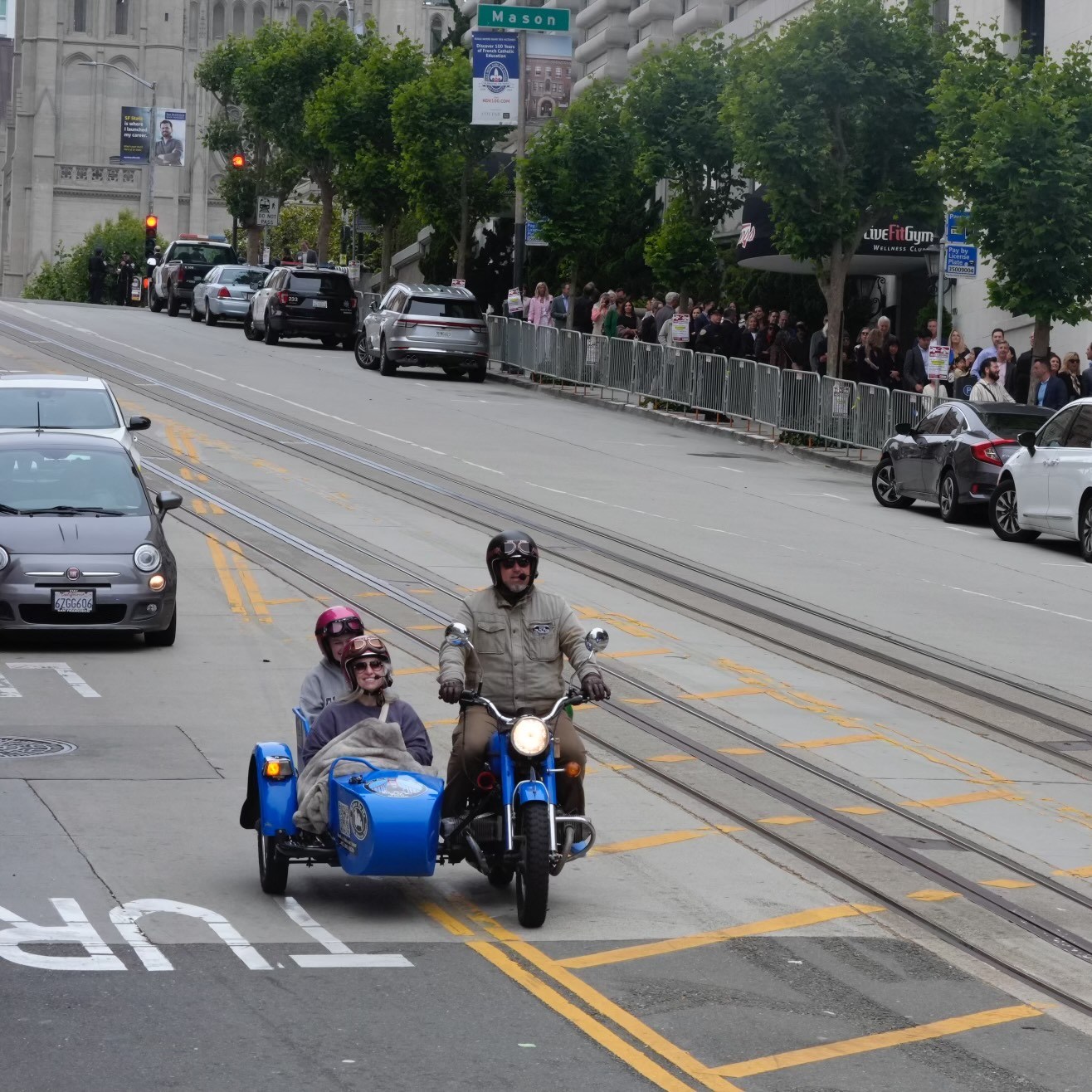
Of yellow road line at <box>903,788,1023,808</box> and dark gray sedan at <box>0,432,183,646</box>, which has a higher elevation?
dark gray sedan at <box>0,432,183,646</box>

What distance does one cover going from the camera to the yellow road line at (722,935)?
832cm

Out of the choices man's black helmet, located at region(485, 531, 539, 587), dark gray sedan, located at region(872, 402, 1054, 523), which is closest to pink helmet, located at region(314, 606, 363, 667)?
man's black helmet, located at region(485, 531, 539, 587)

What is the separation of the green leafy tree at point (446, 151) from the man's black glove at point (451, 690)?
4230 centimetres

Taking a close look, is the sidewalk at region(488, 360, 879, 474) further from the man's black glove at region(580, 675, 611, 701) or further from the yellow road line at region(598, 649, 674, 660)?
the man's black glove at region(580, 675, 611, 701)

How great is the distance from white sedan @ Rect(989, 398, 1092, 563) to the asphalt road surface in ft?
1.52

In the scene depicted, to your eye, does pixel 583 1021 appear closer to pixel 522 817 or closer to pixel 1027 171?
pixel 522 817

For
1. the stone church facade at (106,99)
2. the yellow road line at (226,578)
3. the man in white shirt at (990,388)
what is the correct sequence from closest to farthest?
the yellow road line at (226,578)
the man in white shirt at (990,388)
the stone church facade at (106,99)

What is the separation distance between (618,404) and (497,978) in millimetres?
30690

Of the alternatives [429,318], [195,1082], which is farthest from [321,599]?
[429,318]

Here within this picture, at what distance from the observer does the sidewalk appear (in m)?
31.5

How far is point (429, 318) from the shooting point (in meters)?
41.3

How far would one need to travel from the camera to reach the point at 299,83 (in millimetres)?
64312

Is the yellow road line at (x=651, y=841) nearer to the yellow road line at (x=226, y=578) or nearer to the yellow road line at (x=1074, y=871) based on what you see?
the yellow road line at (x=1074, y=871)

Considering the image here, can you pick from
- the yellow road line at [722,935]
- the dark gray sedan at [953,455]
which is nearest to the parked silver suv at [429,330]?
the dark gray sedan at [953,455]
